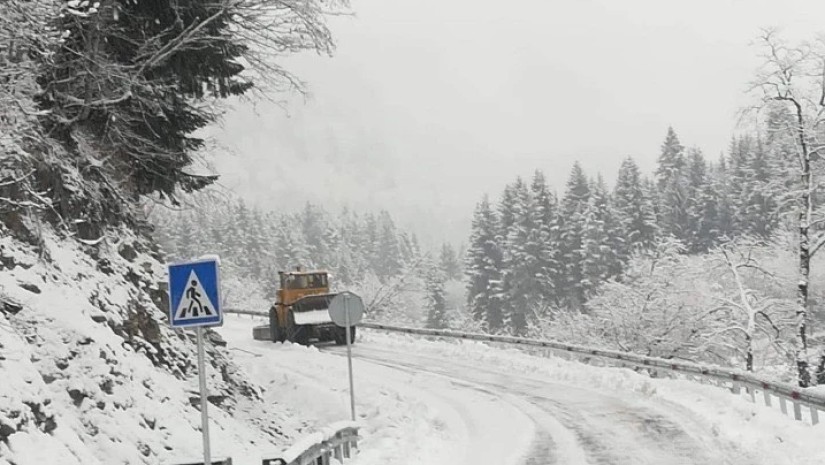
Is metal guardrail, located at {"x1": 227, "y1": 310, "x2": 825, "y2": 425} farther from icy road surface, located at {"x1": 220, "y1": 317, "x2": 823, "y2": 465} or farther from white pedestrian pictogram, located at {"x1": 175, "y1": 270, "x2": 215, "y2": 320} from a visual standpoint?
white pedestrian pictogram, located at {"x1": 175, "y1": 270, "x2": 215, "y2": 320}

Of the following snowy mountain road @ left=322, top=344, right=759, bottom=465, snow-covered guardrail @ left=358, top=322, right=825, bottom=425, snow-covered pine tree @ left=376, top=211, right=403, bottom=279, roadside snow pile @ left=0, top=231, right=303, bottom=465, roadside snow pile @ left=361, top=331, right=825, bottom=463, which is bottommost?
snowy mountain road @ left=322, top=344, right=759, bottom=465

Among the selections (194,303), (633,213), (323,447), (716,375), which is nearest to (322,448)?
(323,447)

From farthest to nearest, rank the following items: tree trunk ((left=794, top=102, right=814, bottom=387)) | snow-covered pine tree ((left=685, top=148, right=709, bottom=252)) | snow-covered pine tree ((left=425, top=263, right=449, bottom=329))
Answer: snow-covered pine tree ((left=425, top=263, right=449, bottom=329)) < snow-covered pine tree ((left=685, top=148, right=709, bottom=252)) < tree trunk ((left=794, top=102, right=814, bottom=387))

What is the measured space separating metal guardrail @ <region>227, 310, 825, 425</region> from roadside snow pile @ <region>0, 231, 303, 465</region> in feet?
27.9

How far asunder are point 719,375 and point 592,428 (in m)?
4.24

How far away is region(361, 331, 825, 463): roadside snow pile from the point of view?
10266 millimetres

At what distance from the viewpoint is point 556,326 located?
44.5m

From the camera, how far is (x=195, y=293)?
714cm

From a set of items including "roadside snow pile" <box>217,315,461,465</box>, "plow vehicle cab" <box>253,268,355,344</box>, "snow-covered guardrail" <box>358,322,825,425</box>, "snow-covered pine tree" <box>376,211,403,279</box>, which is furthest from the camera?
"snow-covered pine tree" <box>376,211,403,279</box>

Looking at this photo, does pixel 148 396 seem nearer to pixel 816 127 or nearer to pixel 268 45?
pixel 268 45

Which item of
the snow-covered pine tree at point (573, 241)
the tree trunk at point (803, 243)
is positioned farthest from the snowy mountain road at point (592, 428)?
the snow-covered pine tree at point (573, 241)

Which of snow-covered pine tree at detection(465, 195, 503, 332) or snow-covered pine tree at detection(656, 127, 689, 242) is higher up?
snow-covered pine tree at detection(656, 127, 689, 242)

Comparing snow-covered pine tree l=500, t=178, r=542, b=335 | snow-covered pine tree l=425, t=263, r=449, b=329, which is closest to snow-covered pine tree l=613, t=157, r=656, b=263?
snow-covered pine tree l=500, t=178, r=542, b=335

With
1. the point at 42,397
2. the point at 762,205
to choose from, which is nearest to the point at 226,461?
the point at 42,397
